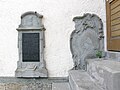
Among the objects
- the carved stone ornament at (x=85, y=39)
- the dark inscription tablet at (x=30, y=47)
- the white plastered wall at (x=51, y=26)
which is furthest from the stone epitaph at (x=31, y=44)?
the carved stone ornament at (x=85, y=39)

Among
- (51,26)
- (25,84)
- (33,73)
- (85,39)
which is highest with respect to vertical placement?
(51,26)

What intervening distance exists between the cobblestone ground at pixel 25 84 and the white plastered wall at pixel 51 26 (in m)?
0.19

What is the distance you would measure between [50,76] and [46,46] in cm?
71

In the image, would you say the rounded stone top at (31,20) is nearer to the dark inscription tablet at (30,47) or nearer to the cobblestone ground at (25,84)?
the dark inscription tablet at (30,47)

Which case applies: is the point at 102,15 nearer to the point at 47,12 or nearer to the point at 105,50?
the point at 105,50

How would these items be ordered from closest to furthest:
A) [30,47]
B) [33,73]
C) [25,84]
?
[25,84], [33,73], [30,47]

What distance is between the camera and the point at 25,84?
4.49m

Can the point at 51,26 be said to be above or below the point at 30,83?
above

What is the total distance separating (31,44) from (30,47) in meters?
A: 0.07

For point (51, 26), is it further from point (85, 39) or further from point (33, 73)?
point (33, 73)

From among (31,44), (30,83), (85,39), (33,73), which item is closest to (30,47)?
(31,44)

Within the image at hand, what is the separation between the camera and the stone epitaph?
469 cm

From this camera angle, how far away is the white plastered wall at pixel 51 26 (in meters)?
4.78

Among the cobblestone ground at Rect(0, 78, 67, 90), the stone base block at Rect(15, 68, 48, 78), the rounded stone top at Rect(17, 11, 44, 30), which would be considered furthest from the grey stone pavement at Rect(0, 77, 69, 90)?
the rounded stone top at Rect(17, 11, 44, 30)
